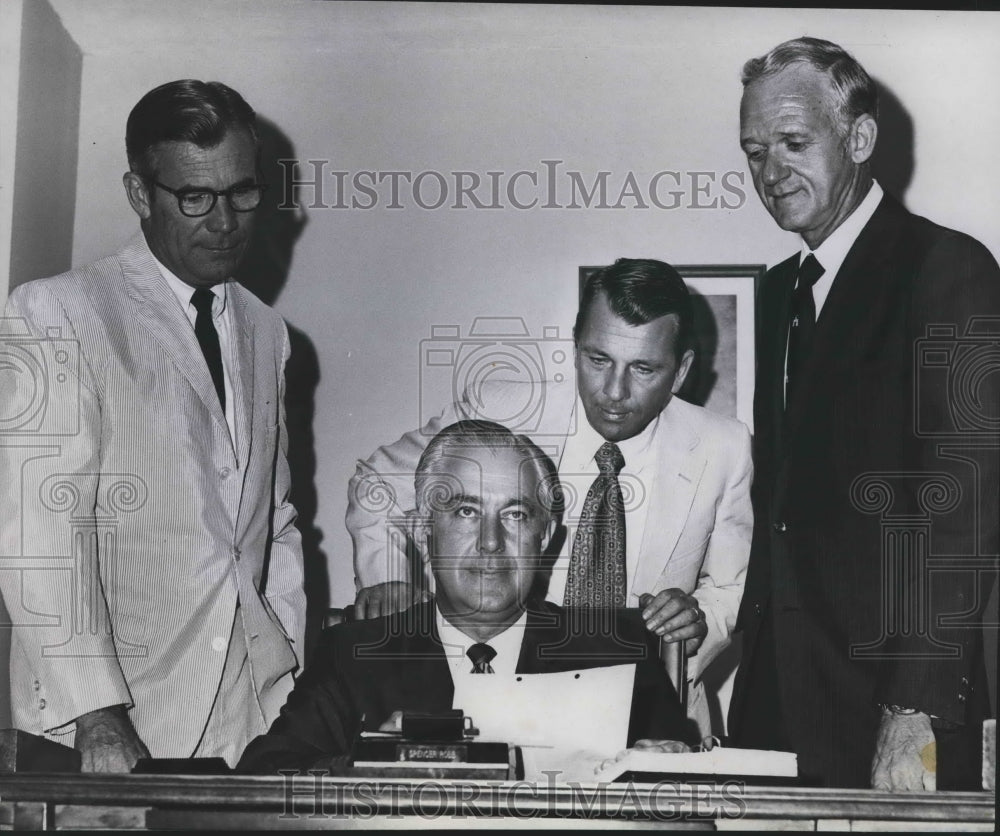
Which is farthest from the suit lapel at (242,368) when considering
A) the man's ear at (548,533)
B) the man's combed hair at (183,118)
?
the man's ear at (548,533)

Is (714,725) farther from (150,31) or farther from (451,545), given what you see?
(150,31)

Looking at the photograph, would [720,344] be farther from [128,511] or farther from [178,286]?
[128,511]

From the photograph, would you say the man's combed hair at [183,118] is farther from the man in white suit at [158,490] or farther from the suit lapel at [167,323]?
the suit lapel at [167,323]

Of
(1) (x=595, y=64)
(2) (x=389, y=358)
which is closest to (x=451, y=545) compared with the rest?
(2) (x=389, y=358)

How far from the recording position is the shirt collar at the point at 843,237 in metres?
3.85

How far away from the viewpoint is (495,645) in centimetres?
368

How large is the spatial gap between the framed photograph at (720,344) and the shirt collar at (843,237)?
8.1 inches

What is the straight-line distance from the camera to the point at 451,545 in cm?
375

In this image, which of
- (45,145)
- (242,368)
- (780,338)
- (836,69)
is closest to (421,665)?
(242,368)

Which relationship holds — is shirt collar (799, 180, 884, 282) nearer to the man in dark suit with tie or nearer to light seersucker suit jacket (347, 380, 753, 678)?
the man in dark suit with tie

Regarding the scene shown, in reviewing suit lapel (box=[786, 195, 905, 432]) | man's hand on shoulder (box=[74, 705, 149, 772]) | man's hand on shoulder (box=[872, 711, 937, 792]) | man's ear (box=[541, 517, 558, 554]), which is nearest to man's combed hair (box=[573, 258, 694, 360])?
suit lapel (box=[786, 195, 905, 432])

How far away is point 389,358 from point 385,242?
0.32m

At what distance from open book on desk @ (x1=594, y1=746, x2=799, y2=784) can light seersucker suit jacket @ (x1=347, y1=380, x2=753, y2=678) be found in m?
0.42

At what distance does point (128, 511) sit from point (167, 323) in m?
0.49
